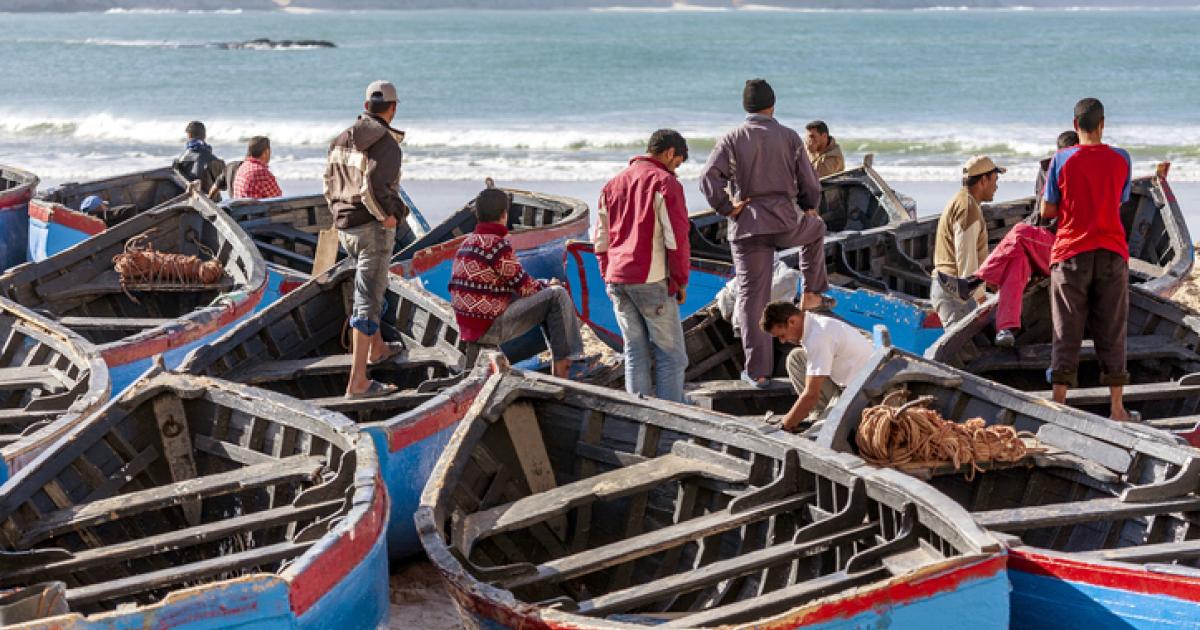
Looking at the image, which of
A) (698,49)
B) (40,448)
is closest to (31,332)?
(40,448)

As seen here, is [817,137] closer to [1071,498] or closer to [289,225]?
[289,225]

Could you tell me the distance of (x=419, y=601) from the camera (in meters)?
7.59

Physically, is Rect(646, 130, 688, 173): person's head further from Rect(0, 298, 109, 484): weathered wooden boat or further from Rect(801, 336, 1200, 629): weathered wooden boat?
Rect(0, 298, 109, 484): weathered wooden boat

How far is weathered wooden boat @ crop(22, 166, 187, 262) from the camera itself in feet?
44.5

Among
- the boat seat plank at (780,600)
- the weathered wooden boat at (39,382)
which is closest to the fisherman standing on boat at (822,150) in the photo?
the weathered wooden boat at (39,382)

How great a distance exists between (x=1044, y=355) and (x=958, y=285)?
0.80 m

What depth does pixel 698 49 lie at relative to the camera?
7531 cm

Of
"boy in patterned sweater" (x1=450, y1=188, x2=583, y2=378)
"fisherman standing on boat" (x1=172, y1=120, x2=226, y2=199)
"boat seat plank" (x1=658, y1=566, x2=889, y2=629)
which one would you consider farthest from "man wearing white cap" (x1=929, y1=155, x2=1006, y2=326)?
"fisherman standing on boat" (x1=172, y1=120, x2=226, y2=199)

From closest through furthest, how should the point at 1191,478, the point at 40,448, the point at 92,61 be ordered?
the point at 1191,478 → the point at 40,448 → the point at 92,61

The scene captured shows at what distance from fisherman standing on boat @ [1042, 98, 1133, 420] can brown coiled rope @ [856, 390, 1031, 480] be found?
1.36m

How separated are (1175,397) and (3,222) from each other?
479 inches

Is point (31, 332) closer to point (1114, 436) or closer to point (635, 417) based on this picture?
point (635, 417)

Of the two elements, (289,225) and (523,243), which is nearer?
(523,243)

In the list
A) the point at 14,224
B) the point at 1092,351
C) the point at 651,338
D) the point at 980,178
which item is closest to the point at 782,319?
the point at 651,338
